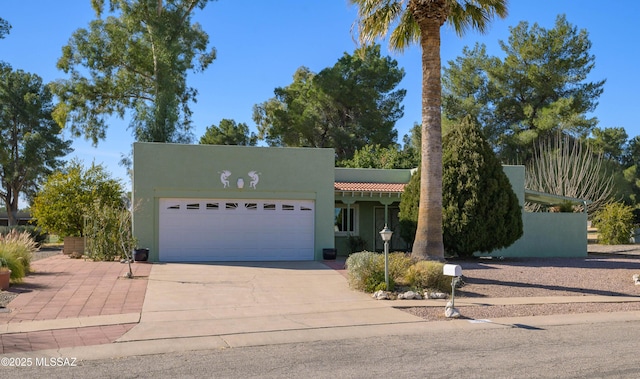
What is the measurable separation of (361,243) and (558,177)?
62.3 feet

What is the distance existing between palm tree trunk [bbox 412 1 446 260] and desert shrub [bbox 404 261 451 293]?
1.82 meters

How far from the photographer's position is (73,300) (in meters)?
12.5

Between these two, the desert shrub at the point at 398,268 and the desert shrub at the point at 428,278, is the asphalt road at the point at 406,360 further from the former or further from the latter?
the desert shrub at the point at 398,268

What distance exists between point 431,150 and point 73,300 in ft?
31.3

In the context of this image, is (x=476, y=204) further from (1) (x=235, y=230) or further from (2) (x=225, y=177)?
(2) (x=225, y=177)

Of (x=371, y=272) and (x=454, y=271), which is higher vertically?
(x=454, y=271)

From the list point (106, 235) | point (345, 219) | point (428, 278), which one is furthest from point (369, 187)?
point (428, 278)

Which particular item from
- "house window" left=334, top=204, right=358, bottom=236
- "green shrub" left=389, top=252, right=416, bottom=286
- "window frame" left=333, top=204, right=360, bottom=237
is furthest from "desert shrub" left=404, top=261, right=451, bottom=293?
"house window" left=334, top=204, right=358, bottom=236

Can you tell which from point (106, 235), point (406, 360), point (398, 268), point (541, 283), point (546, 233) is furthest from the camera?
point (546, 233)

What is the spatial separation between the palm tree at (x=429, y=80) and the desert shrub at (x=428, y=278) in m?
1.82

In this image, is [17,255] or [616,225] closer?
[17,255]

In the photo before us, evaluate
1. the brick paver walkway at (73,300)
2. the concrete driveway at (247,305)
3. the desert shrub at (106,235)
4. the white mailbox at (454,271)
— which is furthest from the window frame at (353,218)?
the white mailbox at (454,271)

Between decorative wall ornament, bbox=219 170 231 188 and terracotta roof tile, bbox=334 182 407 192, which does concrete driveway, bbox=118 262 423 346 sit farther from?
terracotta roof tile, bbox=334 182 407 192

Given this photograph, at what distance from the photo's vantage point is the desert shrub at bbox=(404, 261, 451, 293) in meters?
14.3
